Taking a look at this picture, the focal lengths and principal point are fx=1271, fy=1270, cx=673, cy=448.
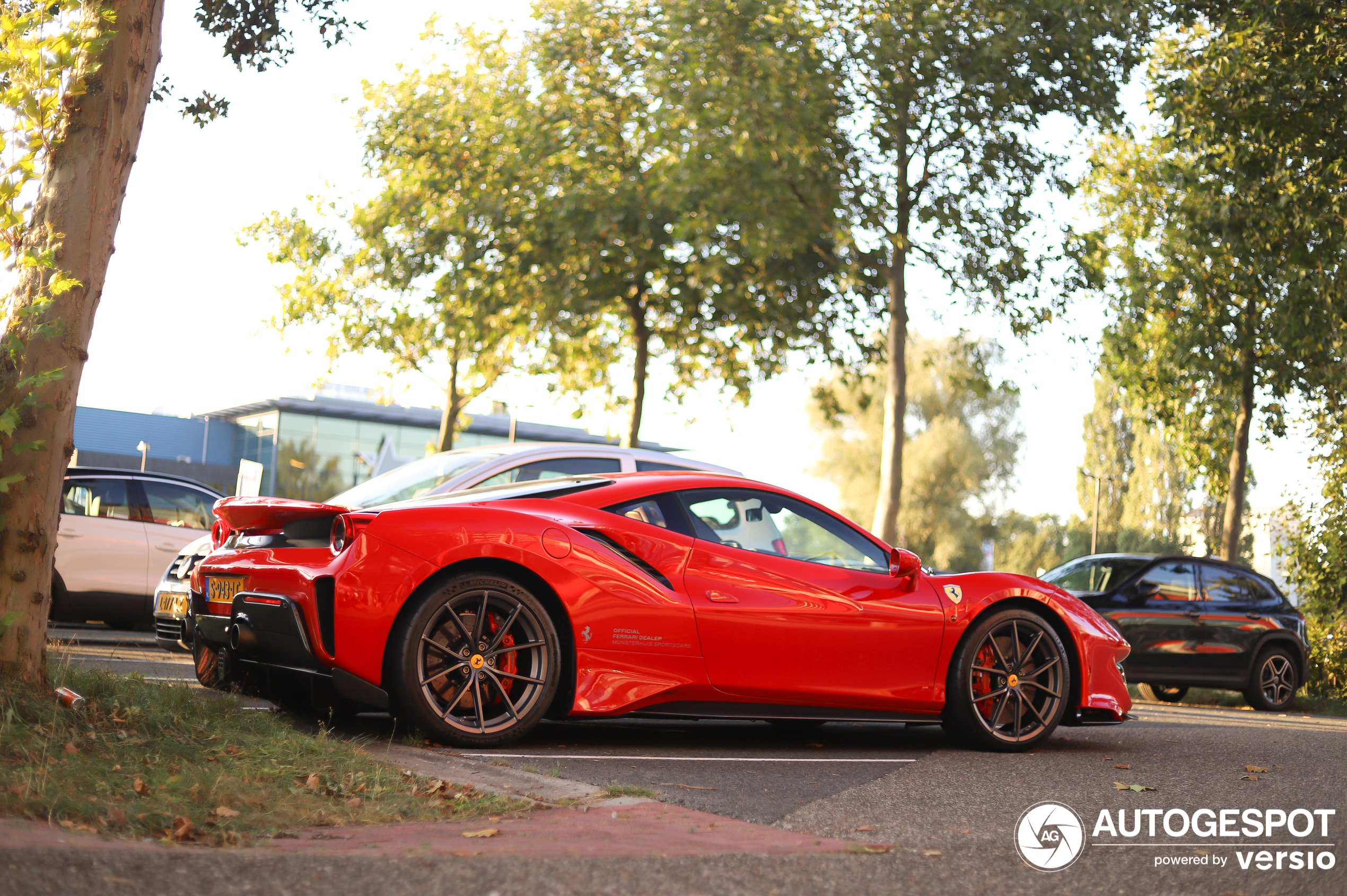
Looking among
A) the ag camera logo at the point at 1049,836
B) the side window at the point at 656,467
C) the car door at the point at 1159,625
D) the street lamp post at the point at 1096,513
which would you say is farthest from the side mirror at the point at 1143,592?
the street lamp post at the point at 1096,513

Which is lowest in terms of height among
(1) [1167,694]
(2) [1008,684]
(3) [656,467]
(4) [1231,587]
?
(1) [1167,694]

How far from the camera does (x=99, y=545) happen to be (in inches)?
465

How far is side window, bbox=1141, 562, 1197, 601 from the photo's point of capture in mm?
13203

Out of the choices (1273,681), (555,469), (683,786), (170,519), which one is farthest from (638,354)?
(683,786)

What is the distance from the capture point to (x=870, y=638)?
22.0ft

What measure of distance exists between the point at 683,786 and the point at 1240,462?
55.0 ft

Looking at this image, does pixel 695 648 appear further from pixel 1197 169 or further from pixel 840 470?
pixel 840 470

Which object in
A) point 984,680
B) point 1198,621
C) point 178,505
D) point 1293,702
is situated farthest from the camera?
point 1293,702

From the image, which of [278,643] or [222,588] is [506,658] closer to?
[278,643]

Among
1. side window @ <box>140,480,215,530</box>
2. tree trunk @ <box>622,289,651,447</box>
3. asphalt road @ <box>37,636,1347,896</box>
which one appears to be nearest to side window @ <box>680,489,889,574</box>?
asphalt road @ <box>37,636,1347,896</box>

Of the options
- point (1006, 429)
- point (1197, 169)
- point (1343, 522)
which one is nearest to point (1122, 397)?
point (1197, 169)

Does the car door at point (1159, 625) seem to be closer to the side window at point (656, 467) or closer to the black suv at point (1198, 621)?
the black suv at point (1198, 621)

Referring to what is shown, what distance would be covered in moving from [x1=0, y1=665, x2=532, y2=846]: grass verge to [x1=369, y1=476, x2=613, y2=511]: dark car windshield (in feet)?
4.69

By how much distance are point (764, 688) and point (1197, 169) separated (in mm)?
15478
